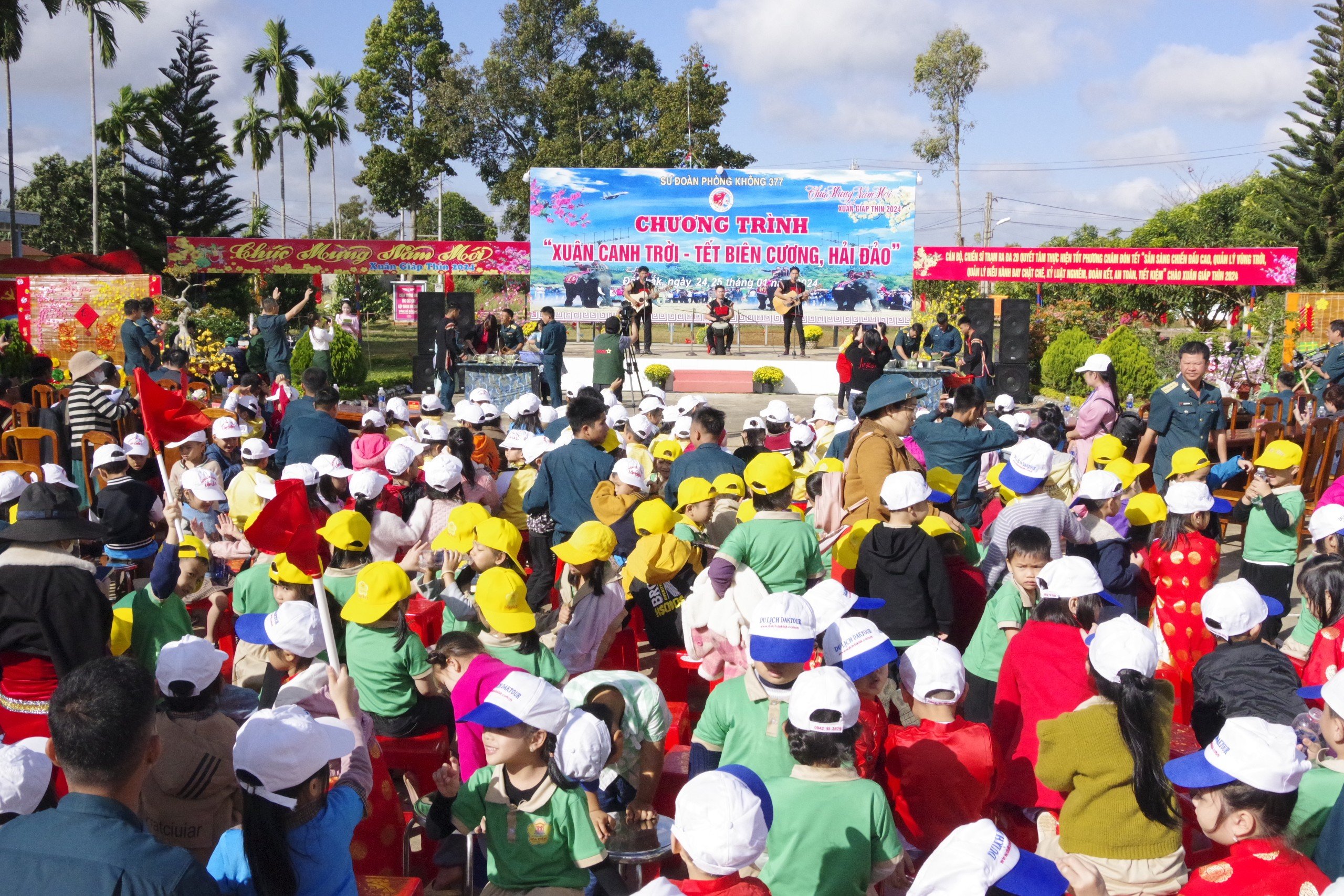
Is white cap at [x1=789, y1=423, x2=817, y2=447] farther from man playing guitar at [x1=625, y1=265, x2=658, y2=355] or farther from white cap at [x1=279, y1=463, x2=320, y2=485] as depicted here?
man playing guitar at [x1=625, y1=265, x2=658, y2=355]

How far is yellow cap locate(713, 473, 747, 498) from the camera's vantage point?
18.2 feet

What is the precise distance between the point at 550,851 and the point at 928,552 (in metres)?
2.15

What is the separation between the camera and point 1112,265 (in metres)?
22.0

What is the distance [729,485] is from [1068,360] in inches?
592

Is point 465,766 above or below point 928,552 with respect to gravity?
below

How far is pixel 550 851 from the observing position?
2.84m

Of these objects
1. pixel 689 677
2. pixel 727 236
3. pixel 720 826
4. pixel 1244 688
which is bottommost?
pixel 689 677

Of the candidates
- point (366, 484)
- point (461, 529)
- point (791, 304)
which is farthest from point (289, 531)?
point (791, 304)

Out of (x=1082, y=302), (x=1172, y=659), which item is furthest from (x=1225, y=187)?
(x=1172, y=659)

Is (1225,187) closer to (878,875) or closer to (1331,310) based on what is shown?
(1331,310)

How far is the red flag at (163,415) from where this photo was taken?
5605 mm

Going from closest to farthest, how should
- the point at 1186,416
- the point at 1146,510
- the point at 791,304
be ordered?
the point at 1146,510 < the point at 1186,416 < the point at 791,304

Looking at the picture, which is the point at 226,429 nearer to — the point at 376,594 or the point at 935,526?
the point at 376,594

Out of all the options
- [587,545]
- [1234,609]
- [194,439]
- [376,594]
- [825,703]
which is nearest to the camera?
[825,703]
